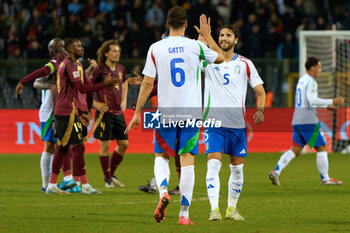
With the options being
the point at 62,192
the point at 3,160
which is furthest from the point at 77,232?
the point at 3,160

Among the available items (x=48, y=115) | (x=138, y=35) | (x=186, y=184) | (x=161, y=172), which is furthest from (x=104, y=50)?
(x=138, y=35)

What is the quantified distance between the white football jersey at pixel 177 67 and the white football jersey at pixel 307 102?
16.6 ft

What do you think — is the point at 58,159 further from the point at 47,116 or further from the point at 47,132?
the point at 47,116

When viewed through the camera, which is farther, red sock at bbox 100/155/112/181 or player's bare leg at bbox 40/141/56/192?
red sock at bbox 100/155/112/181

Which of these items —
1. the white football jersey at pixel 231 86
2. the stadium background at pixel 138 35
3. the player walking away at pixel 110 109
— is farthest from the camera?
the stadium background at pixel 138 35

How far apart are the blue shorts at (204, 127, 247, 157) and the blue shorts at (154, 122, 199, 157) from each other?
612 mm

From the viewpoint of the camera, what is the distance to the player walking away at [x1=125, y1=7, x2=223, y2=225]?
276 inches

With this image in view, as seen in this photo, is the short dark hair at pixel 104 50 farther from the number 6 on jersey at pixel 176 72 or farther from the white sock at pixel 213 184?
the number 6 on jersey at pixel 176 72

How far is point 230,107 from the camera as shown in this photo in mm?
7801

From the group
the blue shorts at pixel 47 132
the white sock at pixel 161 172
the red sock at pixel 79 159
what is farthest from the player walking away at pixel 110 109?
the white sock at pixel 161 172

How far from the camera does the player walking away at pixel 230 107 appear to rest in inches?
304

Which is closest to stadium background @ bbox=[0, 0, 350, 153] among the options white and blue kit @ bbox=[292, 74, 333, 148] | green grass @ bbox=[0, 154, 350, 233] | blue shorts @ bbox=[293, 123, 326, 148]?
green grass @ bbox=[0, 154, 350, 233]

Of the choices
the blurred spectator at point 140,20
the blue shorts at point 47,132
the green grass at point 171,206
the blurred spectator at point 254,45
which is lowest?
the green grass at point 171,206

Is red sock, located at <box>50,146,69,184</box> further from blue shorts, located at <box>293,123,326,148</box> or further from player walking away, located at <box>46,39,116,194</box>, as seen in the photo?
blue shorts, located at <box>293,123,326,148</box>
